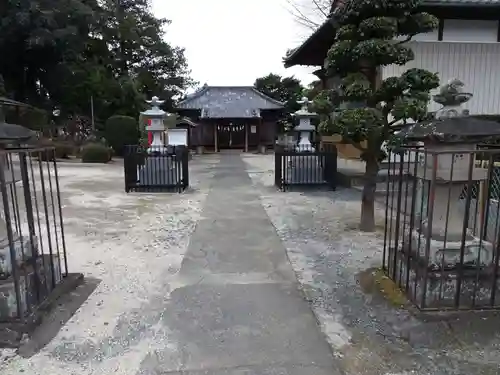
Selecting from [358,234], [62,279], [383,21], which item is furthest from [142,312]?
[383,21]

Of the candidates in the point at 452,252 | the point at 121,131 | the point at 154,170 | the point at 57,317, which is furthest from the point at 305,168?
the point at 121,131

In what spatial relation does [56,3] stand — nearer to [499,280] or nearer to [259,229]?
[259,229]

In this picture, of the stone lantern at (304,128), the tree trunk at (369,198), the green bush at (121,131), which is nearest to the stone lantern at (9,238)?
the tree trunk at (369,198)

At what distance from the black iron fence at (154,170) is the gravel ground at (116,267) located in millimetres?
413

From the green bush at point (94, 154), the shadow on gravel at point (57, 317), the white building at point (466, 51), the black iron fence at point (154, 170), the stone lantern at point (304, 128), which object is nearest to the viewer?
the shadow on gravel at point (57, 317)

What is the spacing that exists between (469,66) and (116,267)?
31.8 ft

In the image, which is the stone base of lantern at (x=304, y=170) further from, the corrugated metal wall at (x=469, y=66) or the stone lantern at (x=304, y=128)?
the corrugated metal wall at (x=469, y=66)

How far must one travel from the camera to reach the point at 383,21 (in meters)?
4.59

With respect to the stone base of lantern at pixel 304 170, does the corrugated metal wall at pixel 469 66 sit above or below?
above

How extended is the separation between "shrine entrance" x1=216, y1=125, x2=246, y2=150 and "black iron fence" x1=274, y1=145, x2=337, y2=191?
16.4 metres

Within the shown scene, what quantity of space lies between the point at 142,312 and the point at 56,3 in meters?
21.6

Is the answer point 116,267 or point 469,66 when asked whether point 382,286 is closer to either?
point 116,267

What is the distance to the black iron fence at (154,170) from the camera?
924 centimetres

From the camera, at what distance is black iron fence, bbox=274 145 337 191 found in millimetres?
9336
